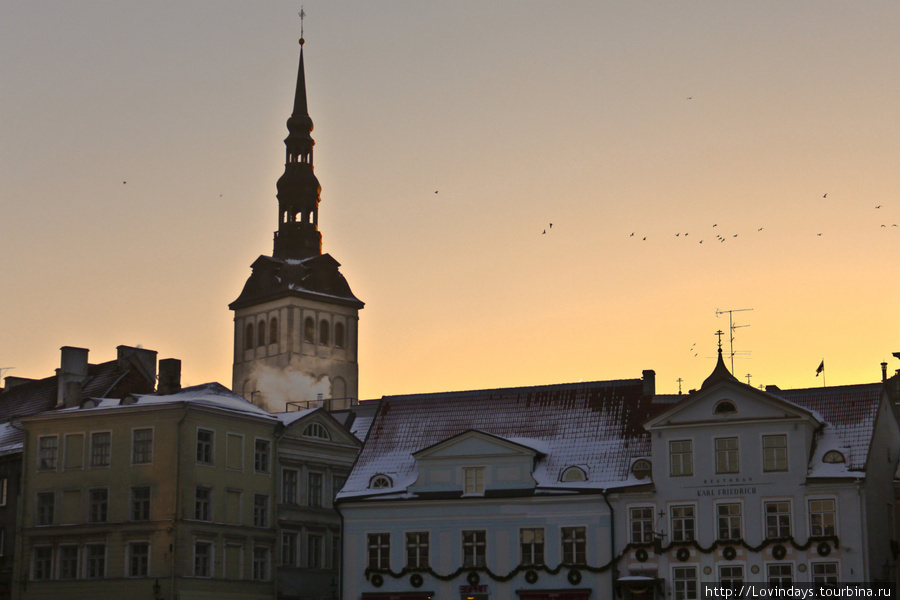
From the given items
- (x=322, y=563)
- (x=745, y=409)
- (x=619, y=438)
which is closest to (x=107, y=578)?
(x=322, y=563)

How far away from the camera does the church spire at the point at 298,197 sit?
5472 inches

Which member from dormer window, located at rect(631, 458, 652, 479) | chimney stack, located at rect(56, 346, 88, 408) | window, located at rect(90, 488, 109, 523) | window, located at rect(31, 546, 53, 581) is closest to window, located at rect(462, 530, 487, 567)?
dormer window, located at rect(631, 458, 652, 479)

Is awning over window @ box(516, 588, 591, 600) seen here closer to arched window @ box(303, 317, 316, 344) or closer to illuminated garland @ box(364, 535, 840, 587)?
illuminated garland @ box(364, 535, 840, 587)

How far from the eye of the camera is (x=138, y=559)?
7831cm

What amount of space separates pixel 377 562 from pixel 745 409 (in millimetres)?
18250

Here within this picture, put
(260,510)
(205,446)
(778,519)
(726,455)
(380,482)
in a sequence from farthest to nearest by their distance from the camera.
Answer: (260,510) < (205,446) < (380,482) < (726,455) < (778,519)

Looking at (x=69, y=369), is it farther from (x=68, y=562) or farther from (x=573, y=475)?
(x=573, y=475)

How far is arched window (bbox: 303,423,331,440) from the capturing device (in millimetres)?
85500

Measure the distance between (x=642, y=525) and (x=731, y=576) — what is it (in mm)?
4552

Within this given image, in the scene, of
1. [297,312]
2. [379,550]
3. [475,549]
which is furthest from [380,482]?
[297,312]

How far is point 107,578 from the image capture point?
78562 millimetres

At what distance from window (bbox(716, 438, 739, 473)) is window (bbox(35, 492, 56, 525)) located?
32033 mm

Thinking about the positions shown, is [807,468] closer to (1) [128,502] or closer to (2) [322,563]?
(2) [322,563]

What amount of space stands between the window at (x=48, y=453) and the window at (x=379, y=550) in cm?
1641
